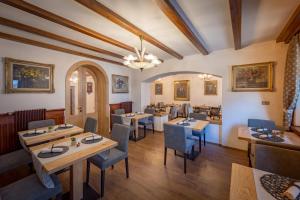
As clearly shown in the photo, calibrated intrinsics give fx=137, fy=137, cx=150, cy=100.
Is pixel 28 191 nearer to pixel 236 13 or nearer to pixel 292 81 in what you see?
pixel 236 13

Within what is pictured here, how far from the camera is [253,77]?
338 cm

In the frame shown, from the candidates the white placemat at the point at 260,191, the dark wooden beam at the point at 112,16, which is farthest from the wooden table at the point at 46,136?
the white placemat at the point at 260,191

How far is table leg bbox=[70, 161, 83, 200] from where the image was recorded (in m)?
1.78

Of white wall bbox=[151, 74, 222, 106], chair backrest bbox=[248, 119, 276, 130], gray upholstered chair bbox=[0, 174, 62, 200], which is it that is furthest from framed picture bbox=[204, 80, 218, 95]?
gray upholstered chair bbox=[0, 174, 62, 200]

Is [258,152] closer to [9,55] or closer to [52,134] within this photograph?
[52,134]

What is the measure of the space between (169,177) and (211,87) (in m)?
6.03

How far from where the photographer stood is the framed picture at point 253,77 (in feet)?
10.5

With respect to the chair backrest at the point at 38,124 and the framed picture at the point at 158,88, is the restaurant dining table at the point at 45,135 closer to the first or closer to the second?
the chair backrest at the point at 38,124

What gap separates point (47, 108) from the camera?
3471mm

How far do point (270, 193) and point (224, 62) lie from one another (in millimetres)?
3457

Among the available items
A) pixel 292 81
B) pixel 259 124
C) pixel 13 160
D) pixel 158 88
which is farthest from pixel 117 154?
pixel 158 88

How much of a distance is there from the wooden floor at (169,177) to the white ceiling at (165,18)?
8.73 ft

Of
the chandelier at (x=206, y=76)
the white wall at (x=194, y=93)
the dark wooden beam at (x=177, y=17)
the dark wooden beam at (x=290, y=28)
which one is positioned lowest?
the white wall at (x=194, y=93)

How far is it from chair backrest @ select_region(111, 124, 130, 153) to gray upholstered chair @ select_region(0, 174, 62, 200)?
3.39ft
